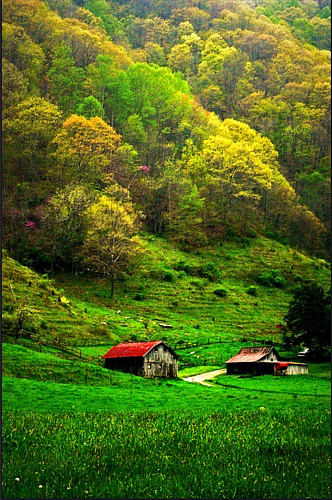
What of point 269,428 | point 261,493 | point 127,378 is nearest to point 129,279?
point 127,378

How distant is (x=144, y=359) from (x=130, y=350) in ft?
3.54

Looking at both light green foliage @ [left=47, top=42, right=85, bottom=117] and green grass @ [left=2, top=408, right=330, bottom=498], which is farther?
light green foliage @ [left=47, top=42, right=85, bottom=117]

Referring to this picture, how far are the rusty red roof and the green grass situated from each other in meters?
21.8

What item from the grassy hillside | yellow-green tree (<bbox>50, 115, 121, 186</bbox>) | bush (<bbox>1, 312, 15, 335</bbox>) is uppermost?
yellow-green tree (<bbox>50, 115, 121, 186</bbox>)

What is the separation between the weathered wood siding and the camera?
33.3m

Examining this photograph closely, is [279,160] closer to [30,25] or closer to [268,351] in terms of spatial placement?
[30,25]

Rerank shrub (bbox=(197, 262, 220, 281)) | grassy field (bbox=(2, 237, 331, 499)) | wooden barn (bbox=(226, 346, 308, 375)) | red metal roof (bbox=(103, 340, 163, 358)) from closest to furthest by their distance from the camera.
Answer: grassy field (bbox=(2, 237, 331, 499))
red metal roof (bbox=(103, 340, 163, 358))
wooden barn (bbox=(226, 346, 308, 375))
shrub (bbox=(197, 262, 220, 281))

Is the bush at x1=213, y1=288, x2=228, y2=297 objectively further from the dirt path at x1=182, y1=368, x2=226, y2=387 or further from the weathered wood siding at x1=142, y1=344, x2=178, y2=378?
the weathered wood siding at x1=142, y1=344, x2=178, y2=378

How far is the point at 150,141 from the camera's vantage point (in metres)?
86.1

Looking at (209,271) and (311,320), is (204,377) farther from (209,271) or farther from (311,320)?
(209,271)

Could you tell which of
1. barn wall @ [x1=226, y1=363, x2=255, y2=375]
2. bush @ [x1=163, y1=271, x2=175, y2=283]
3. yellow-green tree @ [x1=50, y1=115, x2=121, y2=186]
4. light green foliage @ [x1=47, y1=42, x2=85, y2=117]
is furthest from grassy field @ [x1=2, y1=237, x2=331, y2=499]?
light green foliage @ [x1=47, y1=42, x2=85, y2=117]

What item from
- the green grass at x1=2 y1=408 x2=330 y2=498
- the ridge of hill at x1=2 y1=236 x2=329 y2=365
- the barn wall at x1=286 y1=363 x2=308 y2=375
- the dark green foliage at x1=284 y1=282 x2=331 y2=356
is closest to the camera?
the green grass at x1=2 y1=408 x2=330 y2=498

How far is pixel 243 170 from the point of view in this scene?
7719 cm

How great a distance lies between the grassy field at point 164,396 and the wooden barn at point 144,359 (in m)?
1.23
